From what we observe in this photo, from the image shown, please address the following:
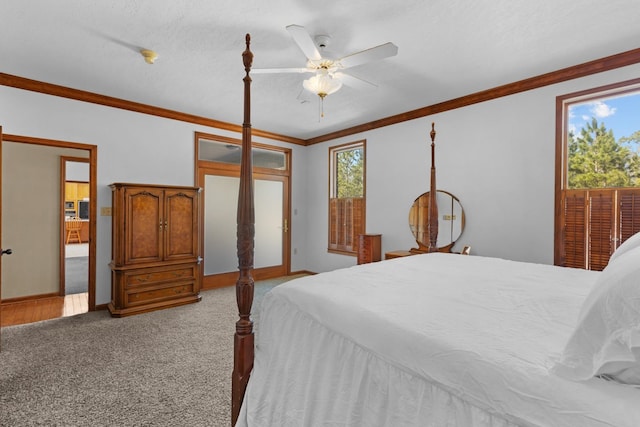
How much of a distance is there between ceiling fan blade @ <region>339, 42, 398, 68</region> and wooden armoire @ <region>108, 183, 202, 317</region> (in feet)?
8.77

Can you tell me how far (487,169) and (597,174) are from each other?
0.96m

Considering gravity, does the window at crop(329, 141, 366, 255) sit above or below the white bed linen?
above

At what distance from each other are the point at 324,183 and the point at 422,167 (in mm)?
1975

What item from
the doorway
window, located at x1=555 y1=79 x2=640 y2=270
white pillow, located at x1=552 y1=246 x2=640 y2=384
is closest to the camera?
white pillow, located at x1=552 y1=246 x2=640 y2=384

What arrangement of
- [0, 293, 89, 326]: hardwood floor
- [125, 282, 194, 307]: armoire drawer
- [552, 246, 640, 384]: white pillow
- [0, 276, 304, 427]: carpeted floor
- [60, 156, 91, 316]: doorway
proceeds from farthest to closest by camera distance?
[60, 156, 91, 316]: doorway
[125, 282, 194, 307]: armoire drawer
[0, 293, 89, 326]: hardwood floor
[0, 276, 304, 427]: carpeted floor
[552, 246, 640, 384]: white pillow

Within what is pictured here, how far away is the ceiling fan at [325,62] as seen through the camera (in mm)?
2232

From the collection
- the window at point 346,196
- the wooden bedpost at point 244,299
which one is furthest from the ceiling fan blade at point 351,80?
the window at point 346,196

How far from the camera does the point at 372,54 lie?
233cm

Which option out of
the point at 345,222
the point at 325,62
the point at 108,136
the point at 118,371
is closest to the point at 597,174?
the point at 325,62

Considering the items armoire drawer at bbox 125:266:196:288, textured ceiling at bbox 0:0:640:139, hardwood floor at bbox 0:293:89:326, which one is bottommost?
hardwood floor at bbox 0:293:89:326

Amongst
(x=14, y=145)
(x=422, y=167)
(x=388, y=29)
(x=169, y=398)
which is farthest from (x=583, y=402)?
(x=14, y=145)

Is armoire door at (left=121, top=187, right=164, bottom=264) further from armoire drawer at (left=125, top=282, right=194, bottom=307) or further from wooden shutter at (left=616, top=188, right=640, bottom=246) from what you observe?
wooden shutter at (left=616, top=188, right=640, bottom=246)

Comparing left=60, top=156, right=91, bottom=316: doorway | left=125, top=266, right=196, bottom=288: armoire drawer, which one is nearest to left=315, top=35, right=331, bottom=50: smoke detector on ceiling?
left=125, top=266, right=196, bottom=288: armoire drawer

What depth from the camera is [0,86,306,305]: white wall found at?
11.2 feet
